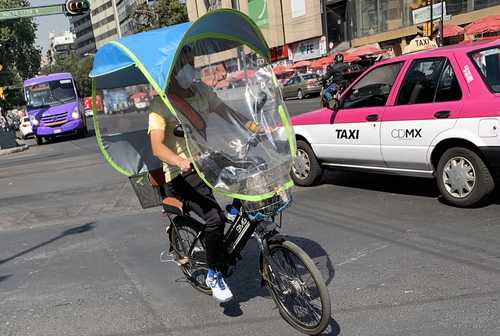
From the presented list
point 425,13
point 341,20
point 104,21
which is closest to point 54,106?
point 425,13

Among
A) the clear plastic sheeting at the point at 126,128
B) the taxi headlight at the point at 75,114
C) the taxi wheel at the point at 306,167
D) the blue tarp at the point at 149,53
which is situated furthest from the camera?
the taxi headlight at the point at 75,114

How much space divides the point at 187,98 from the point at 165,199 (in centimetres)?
94

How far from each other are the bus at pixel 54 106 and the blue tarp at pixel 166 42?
62.7 feet

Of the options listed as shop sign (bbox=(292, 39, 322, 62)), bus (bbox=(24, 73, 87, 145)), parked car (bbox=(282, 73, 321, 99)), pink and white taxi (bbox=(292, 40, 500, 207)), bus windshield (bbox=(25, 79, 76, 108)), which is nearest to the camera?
pink and white taxi (bbox=(292, 40, 500, 207))

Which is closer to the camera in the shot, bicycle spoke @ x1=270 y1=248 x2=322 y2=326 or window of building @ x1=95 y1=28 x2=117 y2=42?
bicycle spoke @ x1=270 y1=248 x2=322 y2=326

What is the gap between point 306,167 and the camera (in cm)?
770

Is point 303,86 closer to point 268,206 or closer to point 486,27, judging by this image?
point 486,27

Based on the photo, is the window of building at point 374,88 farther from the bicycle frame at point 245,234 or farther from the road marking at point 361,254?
the bicycle frame at point 245,234

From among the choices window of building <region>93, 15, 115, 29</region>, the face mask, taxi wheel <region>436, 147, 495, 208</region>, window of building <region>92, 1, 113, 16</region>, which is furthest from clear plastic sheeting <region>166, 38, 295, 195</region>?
window of building <region>92, 1, 113, 16</region>

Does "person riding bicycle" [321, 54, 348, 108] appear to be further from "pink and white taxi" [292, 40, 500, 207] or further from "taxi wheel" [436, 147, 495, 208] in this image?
"taxi wheel" [436, 147, 495, 208]

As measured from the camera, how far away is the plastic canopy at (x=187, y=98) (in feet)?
10.9

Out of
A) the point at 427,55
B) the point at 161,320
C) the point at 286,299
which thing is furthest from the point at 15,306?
the point at 427,55

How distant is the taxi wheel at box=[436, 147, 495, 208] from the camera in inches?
218

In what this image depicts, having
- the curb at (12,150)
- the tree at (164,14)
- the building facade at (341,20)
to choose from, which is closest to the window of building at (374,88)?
the curb at (12,150)
